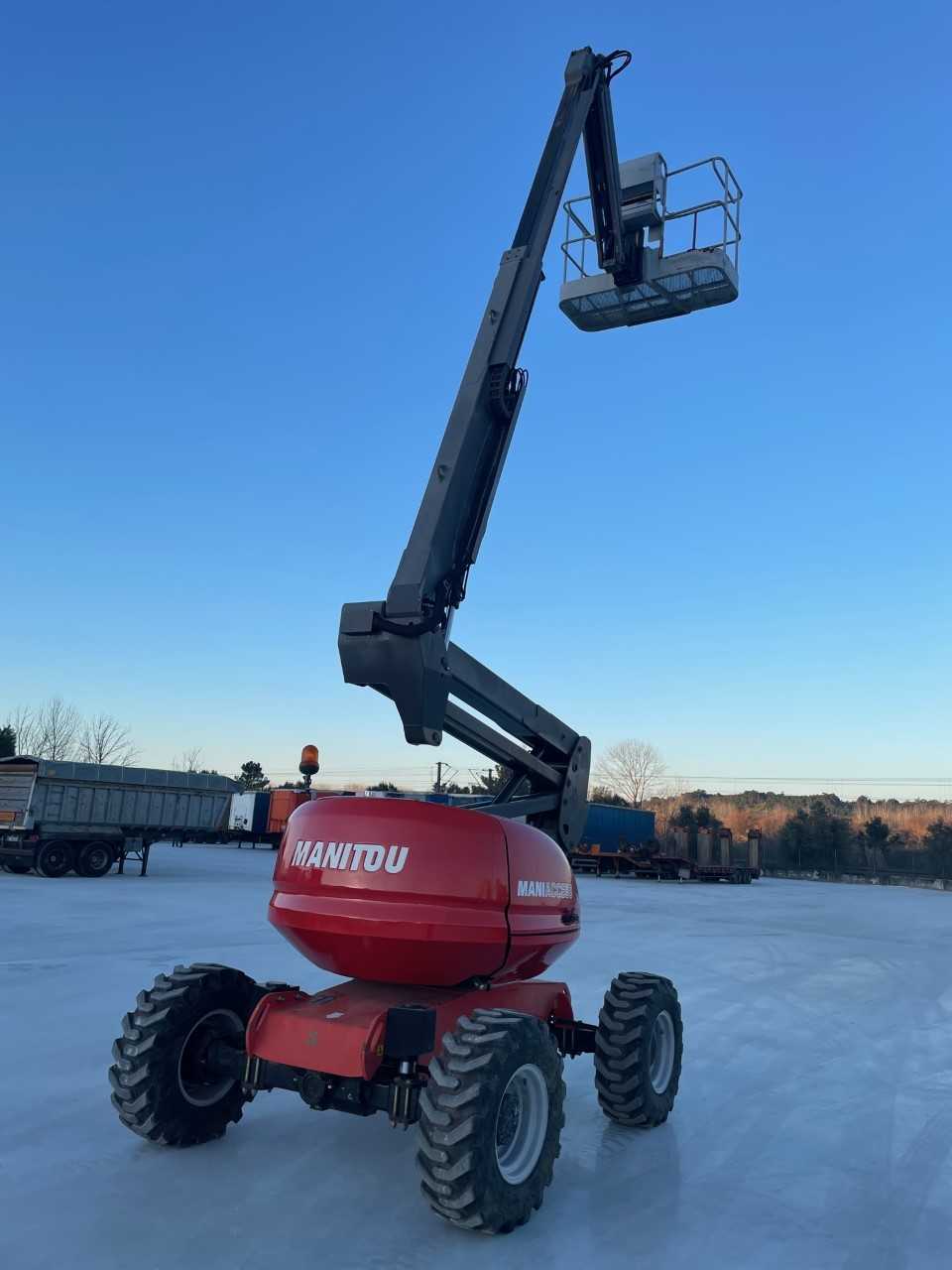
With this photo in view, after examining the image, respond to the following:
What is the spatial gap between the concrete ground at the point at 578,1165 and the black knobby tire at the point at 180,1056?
0.55 ft

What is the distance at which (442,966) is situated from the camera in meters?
4.51

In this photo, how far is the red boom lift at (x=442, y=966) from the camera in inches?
163

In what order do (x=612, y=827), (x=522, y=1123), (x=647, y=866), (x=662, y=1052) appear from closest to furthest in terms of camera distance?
(x=522, y=1123), (x=662, y=1052), (x=647, y=866), (x=612, y=827)

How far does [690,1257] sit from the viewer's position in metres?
3.79

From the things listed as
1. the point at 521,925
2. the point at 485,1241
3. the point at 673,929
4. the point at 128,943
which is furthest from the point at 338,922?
the point at 673,929

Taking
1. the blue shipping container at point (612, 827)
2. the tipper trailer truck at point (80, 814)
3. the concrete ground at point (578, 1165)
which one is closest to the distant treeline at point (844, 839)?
the blue shipping container at point (612, 827)

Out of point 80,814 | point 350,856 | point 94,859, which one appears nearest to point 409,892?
point 350,856

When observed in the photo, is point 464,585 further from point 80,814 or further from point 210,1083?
point 80,814

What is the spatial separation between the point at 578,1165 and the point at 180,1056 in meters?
2.08

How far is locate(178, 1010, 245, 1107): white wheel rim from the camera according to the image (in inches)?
187

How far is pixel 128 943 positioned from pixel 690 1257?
30.8ft

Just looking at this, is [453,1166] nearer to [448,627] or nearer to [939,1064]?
[448,627]

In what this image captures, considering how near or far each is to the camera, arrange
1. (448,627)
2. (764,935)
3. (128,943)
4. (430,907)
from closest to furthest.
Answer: (430,907) < (448,627) < (128,943) < (764,935)

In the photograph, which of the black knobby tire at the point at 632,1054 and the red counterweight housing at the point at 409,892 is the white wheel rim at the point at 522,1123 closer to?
the red counterweight housing at the point at 409,892
